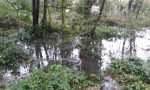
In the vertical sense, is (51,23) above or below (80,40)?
above

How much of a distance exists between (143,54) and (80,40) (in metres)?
4.12

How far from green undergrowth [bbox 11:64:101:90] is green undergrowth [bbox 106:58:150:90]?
1.42 m

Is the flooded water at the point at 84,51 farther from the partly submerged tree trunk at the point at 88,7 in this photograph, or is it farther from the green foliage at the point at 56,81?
the partly submerged tree trunk at the point at 88,7

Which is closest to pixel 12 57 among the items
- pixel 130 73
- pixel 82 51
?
pixel 82 51

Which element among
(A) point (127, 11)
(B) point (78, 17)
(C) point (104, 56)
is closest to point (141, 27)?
(A) point (127, 11)

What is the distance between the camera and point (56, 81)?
32.6 ft

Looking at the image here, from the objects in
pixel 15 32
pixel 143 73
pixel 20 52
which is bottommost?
pixel 143 73

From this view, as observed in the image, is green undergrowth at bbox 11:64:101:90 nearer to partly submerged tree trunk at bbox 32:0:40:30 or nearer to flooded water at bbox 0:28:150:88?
flooded water at bbox 0:28:150:88

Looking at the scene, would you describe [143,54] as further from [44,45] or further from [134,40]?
[44,45]

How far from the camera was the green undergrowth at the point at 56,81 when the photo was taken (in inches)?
381

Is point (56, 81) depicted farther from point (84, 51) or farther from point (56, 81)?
point (84, 51)

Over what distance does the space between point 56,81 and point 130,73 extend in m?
3.93

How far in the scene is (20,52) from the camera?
43.8 feet

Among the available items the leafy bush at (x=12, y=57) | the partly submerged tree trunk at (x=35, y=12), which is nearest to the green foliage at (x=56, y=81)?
the leafy bush at (x=12, y=57)
